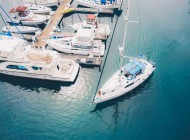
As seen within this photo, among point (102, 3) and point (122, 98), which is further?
point (102, 3)

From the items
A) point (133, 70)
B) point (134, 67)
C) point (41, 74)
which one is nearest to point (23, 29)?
point (41, 74)

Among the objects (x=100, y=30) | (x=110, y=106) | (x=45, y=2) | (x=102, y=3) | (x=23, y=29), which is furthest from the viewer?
(x=45, y=2)

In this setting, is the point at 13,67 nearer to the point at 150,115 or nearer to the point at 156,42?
the point at 150,115

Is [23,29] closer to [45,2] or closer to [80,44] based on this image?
[45,2]

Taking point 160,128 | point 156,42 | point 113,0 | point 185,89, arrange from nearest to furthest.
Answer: point 160,128, point 185,89, point 156,42, point 113,0

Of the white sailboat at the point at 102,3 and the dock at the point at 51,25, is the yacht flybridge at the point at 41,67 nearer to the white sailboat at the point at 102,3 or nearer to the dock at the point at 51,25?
the dock at the point at 51,25

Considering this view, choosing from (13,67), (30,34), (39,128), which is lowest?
(39,128)

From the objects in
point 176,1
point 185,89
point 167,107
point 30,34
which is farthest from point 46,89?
point 176,1

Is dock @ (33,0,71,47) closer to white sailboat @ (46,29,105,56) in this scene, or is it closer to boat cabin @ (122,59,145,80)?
white sailboat @ (46,29,105,56)
